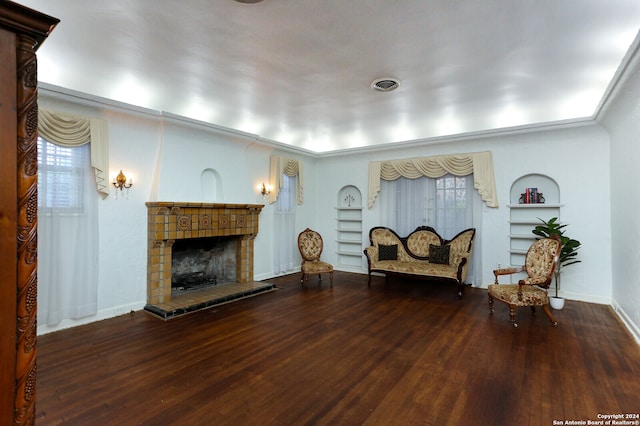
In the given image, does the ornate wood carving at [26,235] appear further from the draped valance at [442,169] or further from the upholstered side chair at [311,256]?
the draped valance at [442,169]

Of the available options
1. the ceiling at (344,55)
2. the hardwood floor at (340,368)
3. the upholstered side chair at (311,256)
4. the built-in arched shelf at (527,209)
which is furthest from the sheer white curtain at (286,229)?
the built-in arched shelf at (527,209)

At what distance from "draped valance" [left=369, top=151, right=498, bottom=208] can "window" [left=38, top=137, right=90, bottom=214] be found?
16.6 feet

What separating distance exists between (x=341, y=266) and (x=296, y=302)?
2.76 metres

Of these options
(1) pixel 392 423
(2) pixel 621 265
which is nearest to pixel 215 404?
(1) pixel 392 423

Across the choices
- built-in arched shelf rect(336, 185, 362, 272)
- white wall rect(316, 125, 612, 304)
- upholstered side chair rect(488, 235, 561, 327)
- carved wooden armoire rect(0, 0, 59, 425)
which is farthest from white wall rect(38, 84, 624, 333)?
carved wooden armoire rect(0, 0, 59, 425)

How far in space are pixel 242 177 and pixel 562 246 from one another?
5275 millimetres

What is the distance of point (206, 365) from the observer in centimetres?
286

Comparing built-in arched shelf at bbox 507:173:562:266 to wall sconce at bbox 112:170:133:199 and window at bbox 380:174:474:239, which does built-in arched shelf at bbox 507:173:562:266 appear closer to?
window at bbox 380:174:474:239

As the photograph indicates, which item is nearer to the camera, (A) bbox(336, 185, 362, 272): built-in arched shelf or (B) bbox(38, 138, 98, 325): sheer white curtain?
(B) bbox(38, 138, 98, 325): sheer white curtain

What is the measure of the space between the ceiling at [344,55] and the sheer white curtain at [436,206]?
135 cm

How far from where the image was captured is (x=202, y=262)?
5.71 metres

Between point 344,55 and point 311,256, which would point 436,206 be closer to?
point 311,256

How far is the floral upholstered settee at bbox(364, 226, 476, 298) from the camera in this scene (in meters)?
5.33

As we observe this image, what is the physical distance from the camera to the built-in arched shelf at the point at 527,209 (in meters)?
5.29
